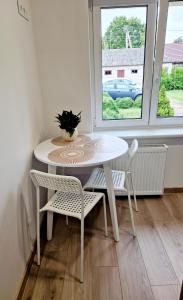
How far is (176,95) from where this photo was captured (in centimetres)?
238

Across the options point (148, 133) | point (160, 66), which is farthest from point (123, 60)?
point (148, 133)

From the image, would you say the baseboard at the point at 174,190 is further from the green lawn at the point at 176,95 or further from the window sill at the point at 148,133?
the green lawn at the point at 176,95

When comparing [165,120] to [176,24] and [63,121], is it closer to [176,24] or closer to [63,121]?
[176,24]

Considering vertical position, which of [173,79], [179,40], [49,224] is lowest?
[49,224]

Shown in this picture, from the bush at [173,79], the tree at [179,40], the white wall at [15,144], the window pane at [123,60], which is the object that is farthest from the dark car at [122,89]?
the white wall at [15,144]

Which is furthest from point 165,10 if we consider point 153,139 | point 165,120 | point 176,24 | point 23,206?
point 23,206

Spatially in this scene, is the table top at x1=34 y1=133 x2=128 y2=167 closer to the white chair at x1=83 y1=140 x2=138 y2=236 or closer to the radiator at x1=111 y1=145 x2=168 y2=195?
the white chair at x1=83 y1=140 x2=138 y2=236

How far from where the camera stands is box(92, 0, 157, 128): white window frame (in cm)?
201

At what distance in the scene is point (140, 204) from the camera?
91.3 inches

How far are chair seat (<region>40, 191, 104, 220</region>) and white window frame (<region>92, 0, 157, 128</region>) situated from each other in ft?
3.47

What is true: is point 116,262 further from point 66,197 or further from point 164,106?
point 164,106

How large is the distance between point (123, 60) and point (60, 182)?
154 cm

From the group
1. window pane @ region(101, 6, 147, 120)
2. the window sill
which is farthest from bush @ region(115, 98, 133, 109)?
the window sill

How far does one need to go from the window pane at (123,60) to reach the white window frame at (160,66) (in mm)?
136
